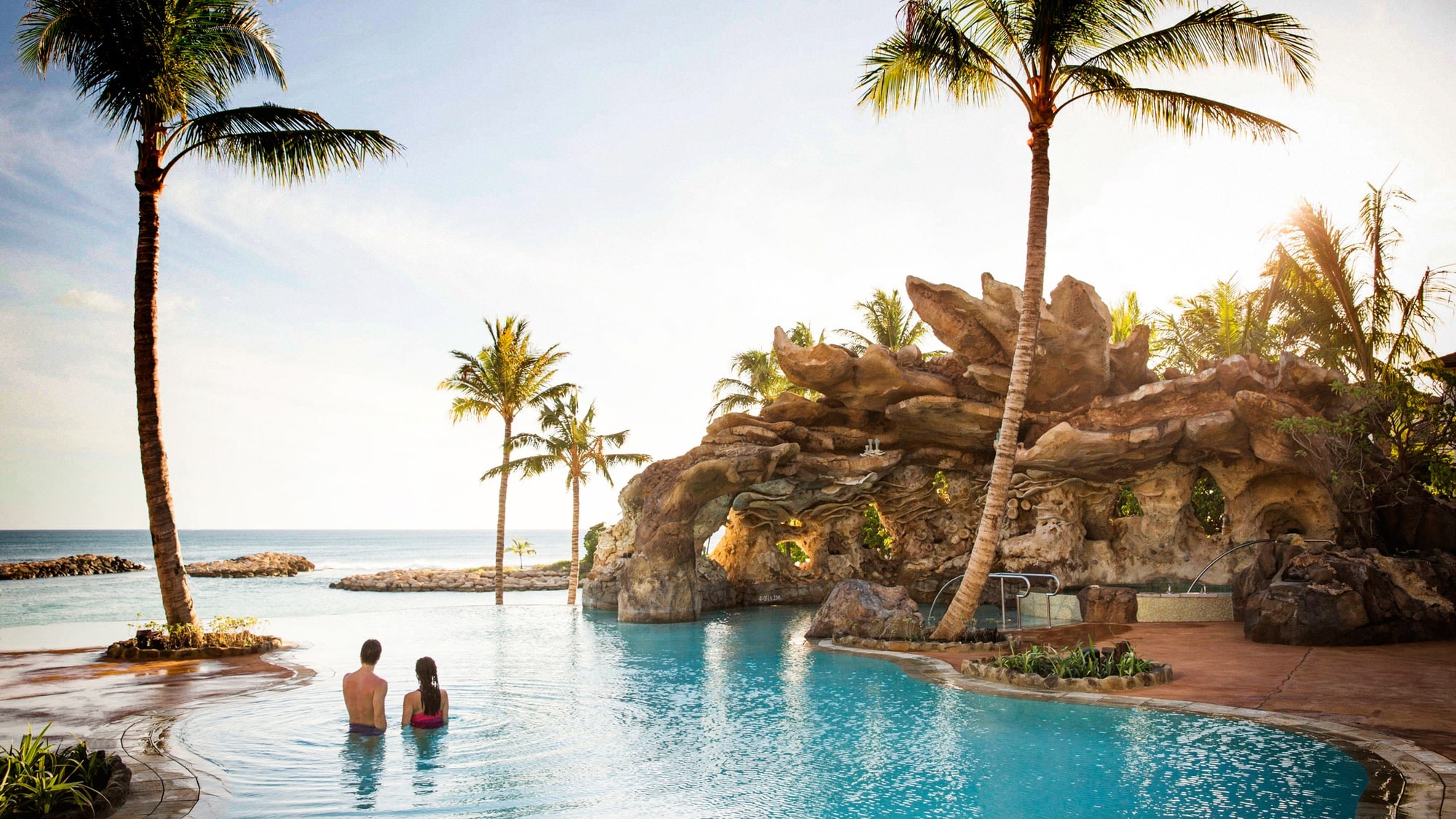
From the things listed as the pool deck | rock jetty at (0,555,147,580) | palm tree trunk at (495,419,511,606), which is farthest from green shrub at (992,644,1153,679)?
rock jetty at (0,555,147,580)

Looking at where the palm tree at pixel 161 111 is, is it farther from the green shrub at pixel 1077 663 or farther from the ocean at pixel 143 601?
the green shrub at pixel 1077 663

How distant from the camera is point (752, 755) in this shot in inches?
358

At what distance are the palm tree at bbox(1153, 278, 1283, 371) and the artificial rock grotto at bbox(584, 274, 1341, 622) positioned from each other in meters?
7.11

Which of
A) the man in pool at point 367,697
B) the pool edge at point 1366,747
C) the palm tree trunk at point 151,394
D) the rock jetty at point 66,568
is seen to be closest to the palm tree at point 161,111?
the palm tree trunk at point 151,394

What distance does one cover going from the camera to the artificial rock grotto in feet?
66.1

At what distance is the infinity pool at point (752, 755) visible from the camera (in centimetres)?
732

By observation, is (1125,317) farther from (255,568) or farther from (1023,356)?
(255,568)

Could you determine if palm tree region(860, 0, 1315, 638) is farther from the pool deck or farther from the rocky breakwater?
the rocky breakwater

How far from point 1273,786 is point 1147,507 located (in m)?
17.8

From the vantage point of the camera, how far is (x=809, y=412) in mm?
24531

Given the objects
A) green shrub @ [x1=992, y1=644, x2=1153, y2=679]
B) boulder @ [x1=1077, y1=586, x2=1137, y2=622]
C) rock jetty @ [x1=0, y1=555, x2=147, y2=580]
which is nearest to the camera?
green shrub @ [x1=992, y1=644, x2=1153, y2=679]

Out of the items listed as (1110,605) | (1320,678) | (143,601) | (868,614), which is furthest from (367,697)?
(143,601)

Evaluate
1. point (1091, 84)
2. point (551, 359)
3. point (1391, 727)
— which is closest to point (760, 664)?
point (1391, 727)

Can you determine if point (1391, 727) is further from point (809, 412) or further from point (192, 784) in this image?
point (809, 412)
